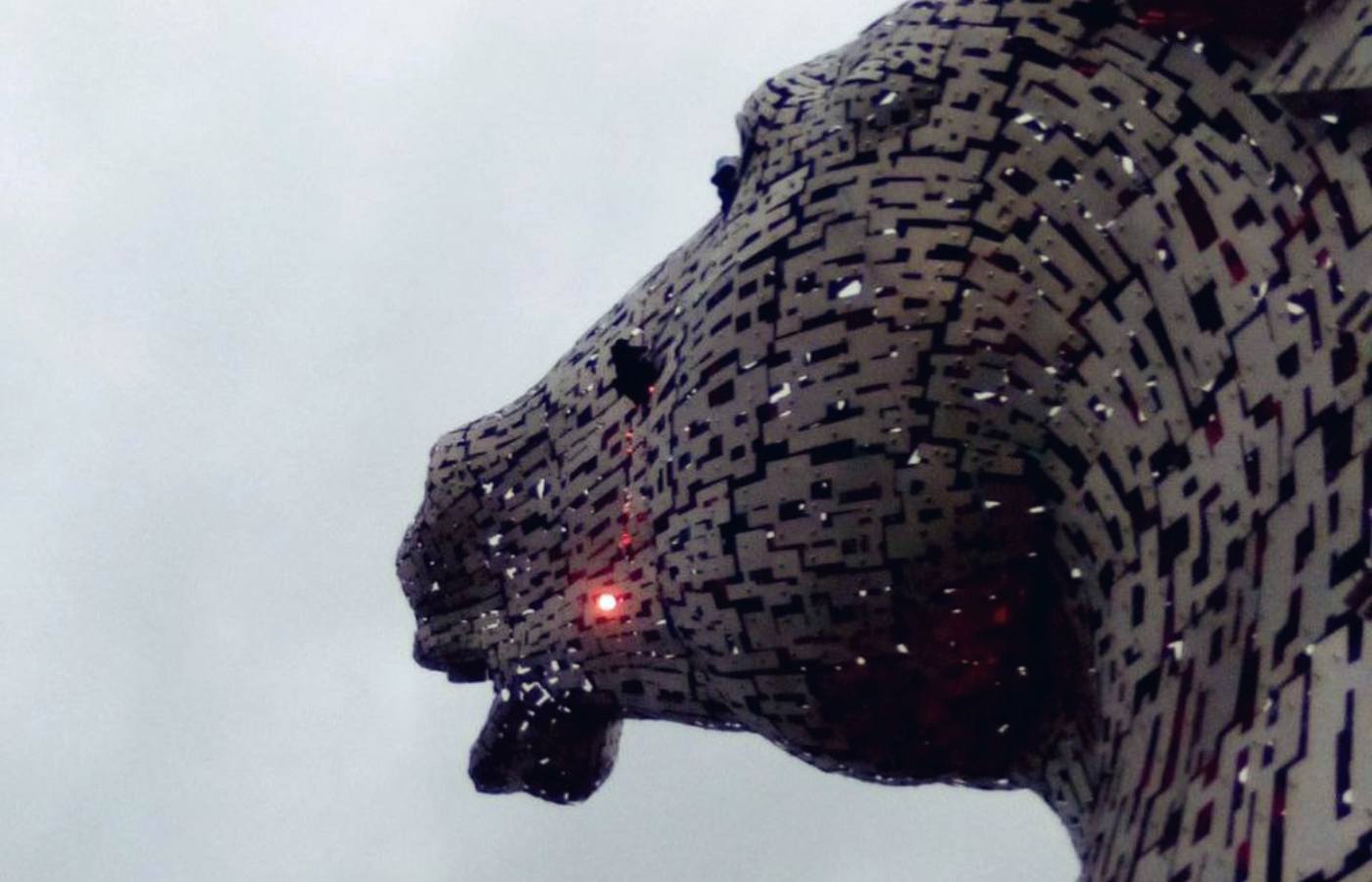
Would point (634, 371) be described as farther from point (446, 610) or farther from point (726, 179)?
point (446, 610)

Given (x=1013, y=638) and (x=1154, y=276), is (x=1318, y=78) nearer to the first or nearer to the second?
(x=1154, y=276)

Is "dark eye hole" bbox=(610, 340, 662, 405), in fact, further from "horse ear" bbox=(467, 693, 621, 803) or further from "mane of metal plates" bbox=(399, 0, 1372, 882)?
"horse ear" bbox=(467, 693, 621, 803)

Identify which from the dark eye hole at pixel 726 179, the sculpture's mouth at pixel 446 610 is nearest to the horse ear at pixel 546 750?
the sculpture's mouth at pixel 446 610

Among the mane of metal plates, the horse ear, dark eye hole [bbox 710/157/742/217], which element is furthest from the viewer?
the horse ear

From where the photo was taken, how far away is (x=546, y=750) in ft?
11.4

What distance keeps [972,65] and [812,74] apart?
45 cm

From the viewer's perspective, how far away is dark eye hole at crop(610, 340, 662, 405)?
3047 millimetres

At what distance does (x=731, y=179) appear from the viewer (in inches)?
120

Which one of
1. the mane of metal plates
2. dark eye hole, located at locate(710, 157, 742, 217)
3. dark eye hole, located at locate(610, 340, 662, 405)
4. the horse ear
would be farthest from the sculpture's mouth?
dark eye hole, located at locate(710, 157, 742, 217)

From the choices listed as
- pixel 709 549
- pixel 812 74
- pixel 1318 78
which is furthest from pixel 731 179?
pixel 1318 78

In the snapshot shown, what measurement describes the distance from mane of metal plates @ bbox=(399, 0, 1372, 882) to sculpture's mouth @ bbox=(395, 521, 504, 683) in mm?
317

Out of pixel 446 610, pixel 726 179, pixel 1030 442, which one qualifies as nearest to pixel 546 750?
pixel 446 610

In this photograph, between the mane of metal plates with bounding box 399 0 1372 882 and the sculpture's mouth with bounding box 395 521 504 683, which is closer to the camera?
the mane of metal plates with bounding box 399 0 1372 882

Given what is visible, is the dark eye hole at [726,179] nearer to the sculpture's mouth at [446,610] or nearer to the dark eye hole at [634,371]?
the dark eye hole at [634,371]
